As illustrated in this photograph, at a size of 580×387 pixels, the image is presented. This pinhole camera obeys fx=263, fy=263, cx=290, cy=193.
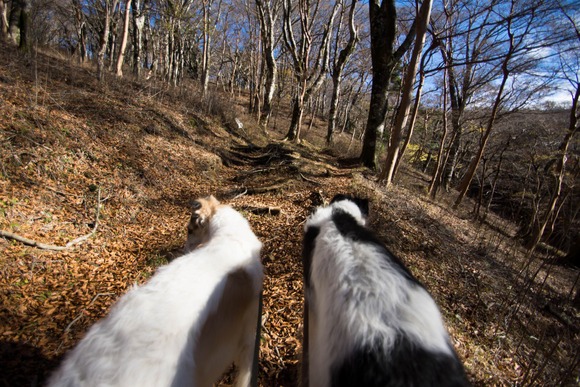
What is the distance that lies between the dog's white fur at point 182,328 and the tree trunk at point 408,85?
725cm

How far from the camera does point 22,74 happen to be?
7953mm

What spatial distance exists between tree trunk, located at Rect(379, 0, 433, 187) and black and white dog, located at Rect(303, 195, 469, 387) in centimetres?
734

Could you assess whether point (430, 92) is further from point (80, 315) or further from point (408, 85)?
point (80, 315)

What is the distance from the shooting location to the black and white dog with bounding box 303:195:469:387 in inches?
40.9

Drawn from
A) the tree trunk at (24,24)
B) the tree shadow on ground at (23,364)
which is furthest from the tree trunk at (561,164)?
the tree trunk at (24,24)

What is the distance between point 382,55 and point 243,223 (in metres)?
9.92

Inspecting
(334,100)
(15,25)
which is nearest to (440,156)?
(334,100)

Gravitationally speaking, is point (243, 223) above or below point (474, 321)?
above

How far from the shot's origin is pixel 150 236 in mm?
5430

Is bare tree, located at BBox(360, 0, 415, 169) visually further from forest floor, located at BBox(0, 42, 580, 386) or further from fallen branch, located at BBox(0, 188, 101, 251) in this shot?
fallen branch, located at BBox(0, 188, 101, 251)

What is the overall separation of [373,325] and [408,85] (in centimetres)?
846

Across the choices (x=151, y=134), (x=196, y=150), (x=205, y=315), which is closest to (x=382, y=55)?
(x=196, y=150)

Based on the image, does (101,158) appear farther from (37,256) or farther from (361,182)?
(361,182)

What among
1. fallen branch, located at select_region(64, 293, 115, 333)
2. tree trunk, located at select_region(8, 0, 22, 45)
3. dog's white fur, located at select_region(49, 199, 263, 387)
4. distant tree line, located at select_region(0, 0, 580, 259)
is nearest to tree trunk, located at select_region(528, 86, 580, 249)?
distant tree line, located at select_region(0, 0, 580, 259)
